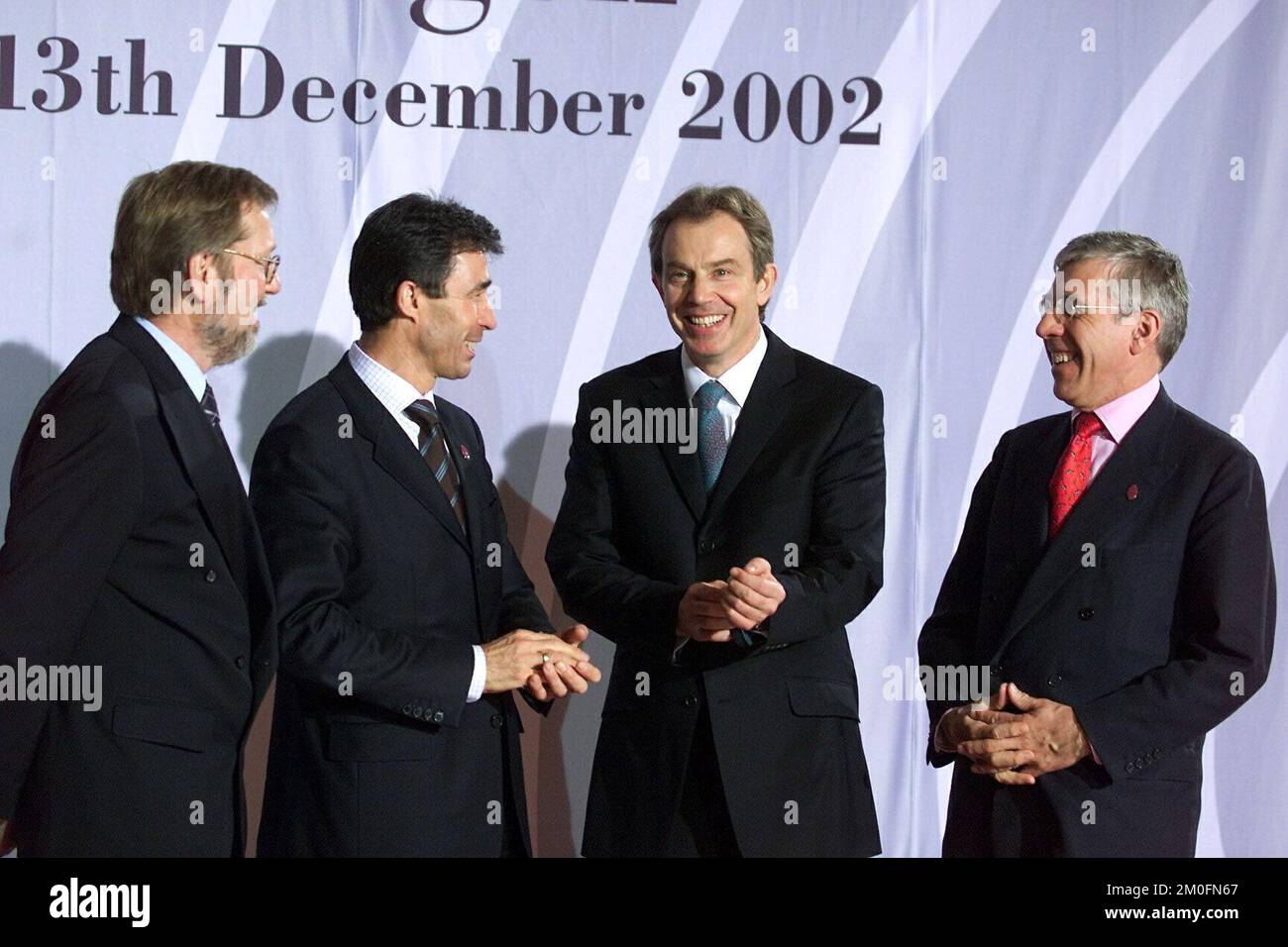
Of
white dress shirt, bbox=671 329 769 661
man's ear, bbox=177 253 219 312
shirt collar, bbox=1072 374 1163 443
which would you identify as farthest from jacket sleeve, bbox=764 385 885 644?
man's ear, bbox=177 253 219 312

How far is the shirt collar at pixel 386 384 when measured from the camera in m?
3.40

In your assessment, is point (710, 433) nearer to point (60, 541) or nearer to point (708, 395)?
point (708, 395)

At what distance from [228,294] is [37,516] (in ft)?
2.17

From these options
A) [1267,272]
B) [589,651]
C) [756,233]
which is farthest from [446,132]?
[1267,272]

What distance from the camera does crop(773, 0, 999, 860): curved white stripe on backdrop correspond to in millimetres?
4391

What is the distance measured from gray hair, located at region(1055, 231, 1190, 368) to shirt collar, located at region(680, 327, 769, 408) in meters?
0.73

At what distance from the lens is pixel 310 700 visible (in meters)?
3.25

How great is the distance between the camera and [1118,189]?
177 inches

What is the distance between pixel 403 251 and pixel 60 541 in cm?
108

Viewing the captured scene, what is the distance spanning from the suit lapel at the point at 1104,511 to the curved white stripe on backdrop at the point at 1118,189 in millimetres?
1122

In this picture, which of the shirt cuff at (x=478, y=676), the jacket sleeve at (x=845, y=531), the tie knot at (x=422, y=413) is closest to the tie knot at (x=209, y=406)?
the tie knot at (x=422, y=413)

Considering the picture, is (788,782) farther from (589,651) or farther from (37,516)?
(37,516)

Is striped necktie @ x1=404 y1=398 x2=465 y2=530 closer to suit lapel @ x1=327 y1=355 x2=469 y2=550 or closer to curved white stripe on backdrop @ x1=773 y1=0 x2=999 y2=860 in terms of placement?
suit lapel @ x1=327 y1=355 x2=469 y2=550

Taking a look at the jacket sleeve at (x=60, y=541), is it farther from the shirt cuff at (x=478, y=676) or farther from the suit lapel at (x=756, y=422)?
the suit lapel at (x=756, y=422)
